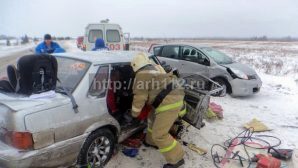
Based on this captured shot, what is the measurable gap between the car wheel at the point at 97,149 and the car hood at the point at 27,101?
0.65 m

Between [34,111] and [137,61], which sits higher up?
[137,61]

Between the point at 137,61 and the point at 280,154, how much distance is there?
8.78 ft

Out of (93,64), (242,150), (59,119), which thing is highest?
(93,64)

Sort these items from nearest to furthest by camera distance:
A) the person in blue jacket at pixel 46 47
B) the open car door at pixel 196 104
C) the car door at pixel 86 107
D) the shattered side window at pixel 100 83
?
1. the car door at pixel 86 107
2. the shattered side window at pixel 100 83
3. the open car door at pixel 196 104
4. the person in blue jacket at pixel 46 47

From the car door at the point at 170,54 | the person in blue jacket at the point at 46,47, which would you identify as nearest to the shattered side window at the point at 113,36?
the car door at the point at 170,54

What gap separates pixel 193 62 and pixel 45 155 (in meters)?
6.28

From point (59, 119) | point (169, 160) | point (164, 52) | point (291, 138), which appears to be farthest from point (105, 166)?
point (164, 52)

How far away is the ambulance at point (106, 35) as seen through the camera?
11.6m

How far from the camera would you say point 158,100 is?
3805 millimetres

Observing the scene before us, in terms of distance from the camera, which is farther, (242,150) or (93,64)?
(242,150)

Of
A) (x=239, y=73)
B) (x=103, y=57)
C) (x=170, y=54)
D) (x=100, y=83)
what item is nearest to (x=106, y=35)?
(x=170, y=54)

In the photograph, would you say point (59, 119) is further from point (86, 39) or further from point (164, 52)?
point (86, 39)

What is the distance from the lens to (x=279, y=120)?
20.6 feet

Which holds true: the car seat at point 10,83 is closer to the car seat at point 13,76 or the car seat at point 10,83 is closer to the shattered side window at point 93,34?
the car seat at point 13,76
